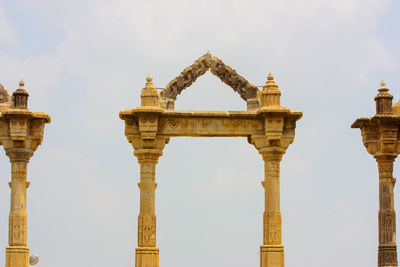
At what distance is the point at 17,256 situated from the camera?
24.6 meters

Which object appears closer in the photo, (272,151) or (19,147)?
(272,151)

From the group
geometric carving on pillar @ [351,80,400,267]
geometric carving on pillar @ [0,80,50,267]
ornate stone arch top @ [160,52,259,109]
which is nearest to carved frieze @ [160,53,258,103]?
ornate stone arch top @ [160,52,259,109]

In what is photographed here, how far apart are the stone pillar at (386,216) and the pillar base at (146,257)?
17.1 feet

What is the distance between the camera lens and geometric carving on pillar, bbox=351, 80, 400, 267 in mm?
25484

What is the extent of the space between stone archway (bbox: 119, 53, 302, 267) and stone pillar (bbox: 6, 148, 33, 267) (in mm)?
2524

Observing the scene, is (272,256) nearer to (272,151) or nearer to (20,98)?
(272,151)

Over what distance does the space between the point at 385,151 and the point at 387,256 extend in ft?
8.00

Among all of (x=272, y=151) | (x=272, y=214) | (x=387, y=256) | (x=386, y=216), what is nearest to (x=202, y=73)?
(x=272, y=151)

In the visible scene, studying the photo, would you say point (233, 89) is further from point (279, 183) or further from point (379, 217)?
point (379, 217)

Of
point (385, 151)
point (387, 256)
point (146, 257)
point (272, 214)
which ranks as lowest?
point (146, 257)

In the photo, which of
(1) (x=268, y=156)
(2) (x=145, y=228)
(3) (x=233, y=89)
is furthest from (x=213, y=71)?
(2) (x=145, y=228)

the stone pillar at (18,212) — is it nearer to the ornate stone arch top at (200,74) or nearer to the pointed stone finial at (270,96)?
the ornate stone arch top at (200,74)

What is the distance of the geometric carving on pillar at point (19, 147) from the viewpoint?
2472cm

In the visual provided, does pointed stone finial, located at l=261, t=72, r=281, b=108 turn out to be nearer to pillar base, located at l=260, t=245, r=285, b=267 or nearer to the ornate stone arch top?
the ornate stone arch top
